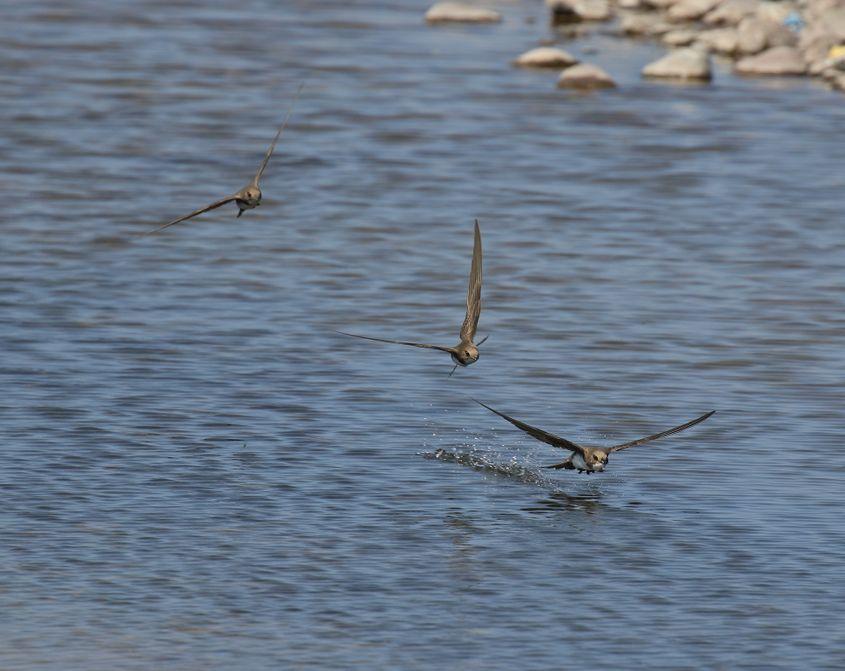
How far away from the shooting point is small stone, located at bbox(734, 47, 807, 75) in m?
31.9

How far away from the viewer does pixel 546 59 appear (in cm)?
3247

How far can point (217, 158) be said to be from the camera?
83.3 ft

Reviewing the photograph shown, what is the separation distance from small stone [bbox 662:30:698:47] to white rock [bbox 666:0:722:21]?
1.18 meters

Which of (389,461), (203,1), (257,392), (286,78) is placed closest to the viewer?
(389,461)

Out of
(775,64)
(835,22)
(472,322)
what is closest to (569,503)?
(472,322)

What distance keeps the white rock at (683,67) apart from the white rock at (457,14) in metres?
6.33

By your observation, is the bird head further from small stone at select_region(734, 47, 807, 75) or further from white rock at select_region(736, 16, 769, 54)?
white rock at select_region(736, 16, 769, 54)

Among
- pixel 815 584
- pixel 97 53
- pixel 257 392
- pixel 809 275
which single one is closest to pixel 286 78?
pixel 97 53

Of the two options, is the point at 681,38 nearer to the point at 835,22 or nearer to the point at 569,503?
the point at 835,22

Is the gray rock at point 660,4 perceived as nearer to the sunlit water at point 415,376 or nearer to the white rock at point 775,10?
the white rock at point 775,10

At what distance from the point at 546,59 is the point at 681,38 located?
3.16 meters

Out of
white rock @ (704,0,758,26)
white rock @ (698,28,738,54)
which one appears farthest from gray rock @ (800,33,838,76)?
white rock @ (704,0,758,26)

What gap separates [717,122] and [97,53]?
11211 millimetres

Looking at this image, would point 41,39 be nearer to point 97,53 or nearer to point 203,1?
point 97,53
